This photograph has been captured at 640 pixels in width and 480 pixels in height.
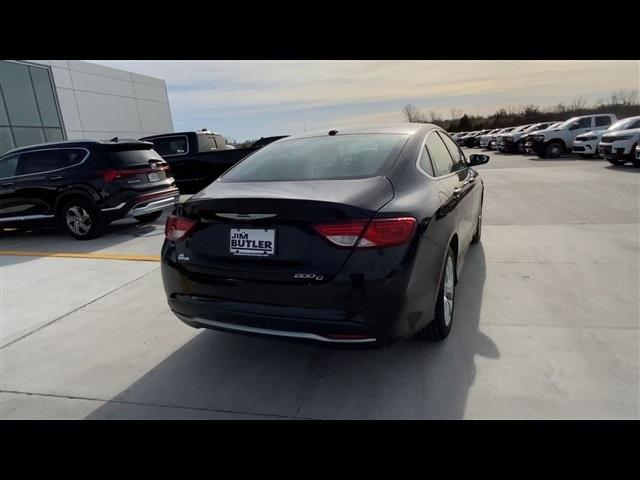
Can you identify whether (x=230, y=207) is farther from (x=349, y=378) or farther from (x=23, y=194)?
(x=23, y=194)

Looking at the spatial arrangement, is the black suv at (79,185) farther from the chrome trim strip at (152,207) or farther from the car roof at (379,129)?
the car roof at (379,129)

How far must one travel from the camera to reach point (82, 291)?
445 centimetres

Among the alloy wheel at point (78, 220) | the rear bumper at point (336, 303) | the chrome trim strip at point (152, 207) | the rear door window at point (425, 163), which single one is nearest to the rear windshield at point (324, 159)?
the rear door window at point (425, 163)

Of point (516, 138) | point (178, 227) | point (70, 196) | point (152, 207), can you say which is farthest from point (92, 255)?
point (516, 138)

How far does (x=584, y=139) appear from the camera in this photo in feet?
53.6

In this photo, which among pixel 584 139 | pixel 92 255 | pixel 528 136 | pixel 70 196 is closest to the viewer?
pixel 92 255

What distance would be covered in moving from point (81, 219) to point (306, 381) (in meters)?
5.99

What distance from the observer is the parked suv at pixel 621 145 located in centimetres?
1198

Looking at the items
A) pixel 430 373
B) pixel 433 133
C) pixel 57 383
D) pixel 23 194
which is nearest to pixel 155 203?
pixel 23 194

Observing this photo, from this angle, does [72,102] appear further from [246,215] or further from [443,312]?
[443,312]

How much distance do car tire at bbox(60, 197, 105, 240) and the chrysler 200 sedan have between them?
4908 millimetres

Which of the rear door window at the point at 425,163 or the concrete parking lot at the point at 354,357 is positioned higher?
the rear door window at the point at 425,163

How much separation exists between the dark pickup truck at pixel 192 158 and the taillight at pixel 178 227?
7.12 metres

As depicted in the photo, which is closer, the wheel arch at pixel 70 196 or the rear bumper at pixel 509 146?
the wheel arch at pixel 70 196
